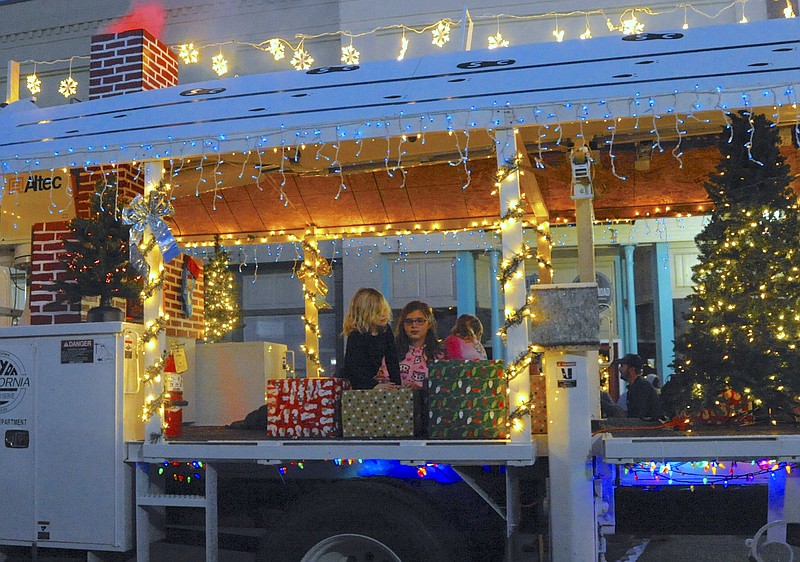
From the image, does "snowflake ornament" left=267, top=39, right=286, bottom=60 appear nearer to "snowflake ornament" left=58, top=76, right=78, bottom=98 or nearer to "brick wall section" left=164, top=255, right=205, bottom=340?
"snowflake ornament" left=58, top=76, right=78, bottom=98

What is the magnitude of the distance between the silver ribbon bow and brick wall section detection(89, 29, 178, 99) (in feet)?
7.84

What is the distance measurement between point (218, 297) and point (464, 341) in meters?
3.71

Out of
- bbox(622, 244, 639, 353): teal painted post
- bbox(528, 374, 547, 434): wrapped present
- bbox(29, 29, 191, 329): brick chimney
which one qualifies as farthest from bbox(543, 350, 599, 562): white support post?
bbox(622, 244, 639, 353): teal painted post

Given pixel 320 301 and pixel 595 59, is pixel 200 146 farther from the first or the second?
pixel 320 301

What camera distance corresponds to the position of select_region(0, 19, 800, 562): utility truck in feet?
15.7

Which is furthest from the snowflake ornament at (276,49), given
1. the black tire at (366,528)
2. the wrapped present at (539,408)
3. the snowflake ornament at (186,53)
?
the black tire at (366,528)

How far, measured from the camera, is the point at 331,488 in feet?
16.5

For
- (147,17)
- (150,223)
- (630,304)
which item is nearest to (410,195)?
(150,223)

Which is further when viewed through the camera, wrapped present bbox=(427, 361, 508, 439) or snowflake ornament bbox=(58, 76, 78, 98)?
snowflake ornament bbox=(58, 76, 78, 98)

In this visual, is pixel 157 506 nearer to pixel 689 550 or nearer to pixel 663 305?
pixel 689 550

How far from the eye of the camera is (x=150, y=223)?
5789mm

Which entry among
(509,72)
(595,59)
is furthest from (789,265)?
(509,72)

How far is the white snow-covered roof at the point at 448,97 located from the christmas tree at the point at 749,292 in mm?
410

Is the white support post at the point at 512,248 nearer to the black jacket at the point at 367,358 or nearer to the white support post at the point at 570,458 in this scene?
the white support post at the point at 570,458
